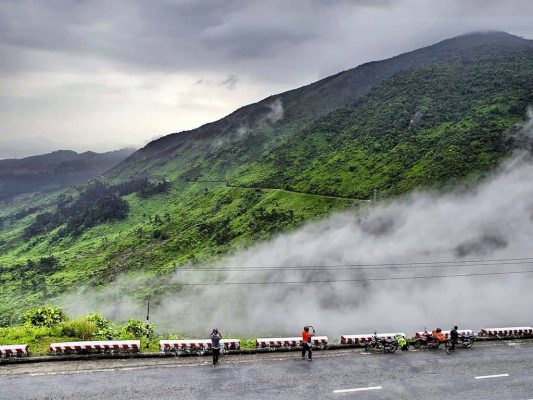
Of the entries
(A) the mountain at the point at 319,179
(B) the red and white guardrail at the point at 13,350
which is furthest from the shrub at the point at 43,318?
(A) the mountain at the point at 319,179

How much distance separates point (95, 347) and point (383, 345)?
17524 millimetres

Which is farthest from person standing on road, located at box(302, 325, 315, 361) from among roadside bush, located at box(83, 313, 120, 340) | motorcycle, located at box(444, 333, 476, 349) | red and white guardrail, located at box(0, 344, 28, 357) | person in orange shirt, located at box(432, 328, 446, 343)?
red and white guardrail, located at box(0, 344, 28, 357)

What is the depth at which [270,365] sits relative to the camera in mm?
25188

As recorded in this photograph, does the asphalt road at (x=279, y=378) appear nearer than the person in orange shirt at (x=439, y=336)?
Yes

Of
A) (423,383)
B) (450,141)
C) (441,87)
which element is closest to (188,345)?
(423,383)

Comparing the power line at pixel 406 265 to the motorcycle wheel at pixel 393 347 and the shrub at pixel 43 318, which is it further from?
the shrub at pixel 43 318

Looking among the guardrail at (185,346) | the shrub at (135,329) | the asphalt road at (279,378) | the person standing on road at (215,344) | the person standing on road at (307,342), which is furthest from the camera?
the shrub at (135,329)

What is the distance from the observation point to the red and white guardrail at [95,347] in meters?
24.8

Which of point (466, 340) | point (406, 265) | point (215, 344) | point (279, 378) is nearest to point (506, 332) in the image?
point (466, 340)

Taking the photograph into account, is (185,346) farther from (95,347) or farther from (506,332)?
(506,332)

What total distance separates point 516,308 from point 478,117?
7456 centimetres

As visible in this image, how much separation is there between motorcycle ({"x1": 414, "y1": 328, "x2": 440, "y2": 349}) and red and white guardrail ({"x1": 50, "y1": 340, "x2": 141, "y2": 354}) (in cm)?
1798

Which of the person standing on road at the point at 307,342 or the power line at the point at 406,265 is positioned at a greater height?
the person standing on road at the point at 307,342

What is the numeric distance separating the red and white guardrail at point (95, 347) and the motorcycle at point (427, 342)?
1798 centimetres
